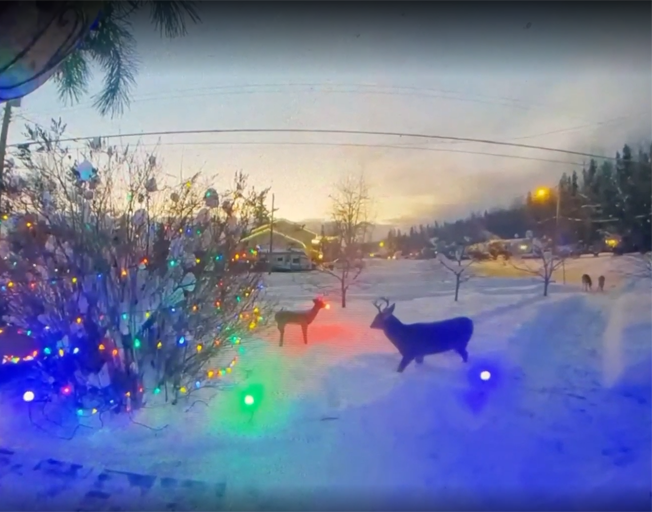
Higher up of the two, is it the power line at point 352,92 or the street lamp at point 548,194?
the power line at point 352,92

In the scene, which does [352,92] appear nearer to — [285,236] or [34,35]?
[285,236]

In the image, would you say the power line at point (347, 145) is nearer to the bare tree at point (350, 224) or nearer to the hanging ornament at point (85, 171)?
the bare tree at point (350, 224)

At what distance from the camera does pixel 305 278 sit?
1.72 m

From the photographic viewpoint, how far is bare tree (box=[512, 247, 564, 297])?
170 centimetres

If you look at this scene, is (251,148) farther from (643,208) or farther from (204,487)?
(643,208)

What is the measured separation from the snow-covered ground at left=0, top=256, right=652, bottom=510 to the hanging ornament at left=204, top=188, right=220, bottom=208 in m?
0.35

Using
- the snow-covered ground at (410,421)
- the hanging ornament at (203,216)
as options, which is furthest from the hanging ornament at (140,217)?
the snow-covered ground at (410,421)

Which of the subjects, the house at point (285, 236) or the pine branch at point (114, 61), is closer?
the pine branch at point (114, 61)

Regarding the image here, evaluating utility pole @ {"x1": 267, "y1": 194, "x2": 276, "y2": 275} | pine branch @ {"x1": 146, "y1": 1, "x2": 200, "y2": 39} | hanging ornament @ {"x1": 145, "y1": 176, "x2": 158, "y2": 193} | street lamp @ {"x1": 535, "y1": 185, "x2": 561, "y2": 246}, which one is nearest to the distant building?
utility pole @ {"x1": 267, "y1": 194, "x2": 276, "y2": 275}

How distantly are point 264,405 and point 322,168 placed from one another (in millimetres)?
845

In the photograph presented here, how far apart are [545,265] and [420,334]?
1.70 ft

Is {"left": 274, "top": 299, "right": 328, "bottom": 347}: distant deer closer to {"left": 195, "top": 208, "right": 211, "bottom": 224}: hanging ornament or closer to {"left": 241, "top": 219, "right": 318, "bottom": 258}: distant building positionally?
{"left": 241, "top": 219, "right": 318, "bottom": 258}: distant building

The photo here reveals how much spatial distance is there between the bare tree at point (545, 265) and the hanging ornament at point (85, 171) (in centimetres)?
156

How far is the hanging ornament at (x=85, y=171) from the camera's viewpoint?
167 centimetres
